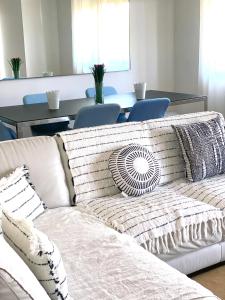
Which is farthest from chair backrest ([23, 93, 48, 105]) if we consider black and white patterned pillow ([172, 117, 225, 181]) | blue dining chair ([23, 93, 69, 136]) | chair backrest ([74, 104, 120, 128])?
black and white patterned pillow ([172, 117, 225, 181])

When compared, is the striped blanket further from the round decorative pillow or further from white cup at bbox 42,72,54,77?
white cup at bbox 42,72,54,77

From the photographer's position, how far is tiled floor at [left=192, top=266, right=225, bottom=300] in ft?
6.96

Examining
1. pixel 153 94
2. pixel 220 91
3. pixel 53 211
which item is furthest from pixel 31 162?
pixel 220 91

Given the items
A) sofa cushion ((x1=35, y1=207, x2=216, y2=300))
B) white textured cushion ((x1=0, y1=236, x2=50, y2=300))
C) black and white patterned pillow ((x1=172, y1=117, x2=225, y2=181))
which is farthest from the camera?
black and white patterned pillow ((x1=172, y1=117, x2=225, y2=181))

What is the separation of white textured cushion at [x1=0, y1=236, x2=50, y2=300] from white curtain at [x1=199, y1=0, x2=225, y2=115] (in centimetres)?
420

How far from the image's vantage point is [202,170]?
256 centimetres

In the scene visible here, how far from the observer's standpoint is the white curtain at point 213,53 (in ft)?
15.7

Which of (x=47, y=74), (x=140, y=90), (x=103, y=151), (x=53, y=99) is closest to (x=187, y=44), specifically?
(x=140, y=90)

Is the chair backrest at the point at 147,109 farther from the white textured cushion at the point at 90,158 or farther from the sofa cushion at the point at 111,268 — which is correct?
the sofa cushion at the point at 111,268

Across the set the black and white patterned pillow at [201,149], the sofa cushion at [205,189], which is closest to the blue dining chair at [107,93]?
the black and white patterned pillow at [201,149]

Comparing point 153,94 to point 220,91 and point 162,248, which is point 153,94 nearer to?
point 220,91

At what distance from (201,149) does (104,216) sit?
795 millimetres

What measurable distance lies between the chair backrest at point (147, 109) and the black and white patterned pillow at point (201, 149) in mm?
775

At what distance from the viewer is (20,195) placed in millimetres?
1977
